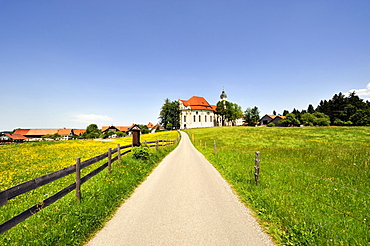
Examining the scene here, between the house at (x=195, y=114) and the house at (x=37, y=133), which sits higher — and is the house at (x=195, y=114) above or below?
above

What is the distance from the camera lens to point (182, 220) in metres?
5.01

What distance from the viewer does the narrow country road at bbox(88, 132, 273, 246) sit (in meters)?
4.09

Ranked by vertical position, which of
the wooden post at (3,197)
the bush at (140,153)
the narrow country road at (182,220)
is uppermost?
the wooden post at (3,197)

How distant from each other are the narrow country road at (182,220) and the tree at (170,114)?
94329 mm

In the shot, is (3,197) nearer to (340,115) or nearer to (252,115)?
(252,115)

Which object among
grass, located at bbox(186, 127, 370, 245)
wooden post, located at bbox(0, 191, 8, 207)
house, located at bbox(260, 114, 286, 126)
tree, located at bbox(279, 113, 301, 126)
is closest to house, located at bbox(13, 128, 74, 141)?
house, located at bbox(260, 114, 286, 126)

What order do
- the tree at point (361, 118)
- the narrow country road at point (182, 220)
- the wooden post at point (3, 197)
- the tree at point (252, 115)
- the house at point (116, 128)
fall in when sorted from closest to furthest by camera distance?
the wooden post at point (3, 197), the narrow country road at point (182, 220), the tree at point (361, 118), the tree at point (252, 115), the house at point (116, 128)

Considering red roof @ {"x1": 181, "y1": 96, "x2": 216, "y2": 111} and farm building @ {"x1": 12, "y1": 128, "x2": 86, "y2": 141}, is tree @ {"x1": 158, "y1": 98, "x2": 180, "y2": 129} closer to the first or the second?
red roof @ {"x1": 181, "y1": 96, "x2": 216, "y2": 111}

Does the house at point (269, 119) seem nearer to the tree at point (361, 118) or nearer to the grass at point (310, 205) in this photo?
the tree at point (361, 118)

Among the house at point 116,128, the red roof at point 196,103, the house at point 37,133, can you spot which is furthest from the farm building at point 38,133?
the red roof at point 196,103

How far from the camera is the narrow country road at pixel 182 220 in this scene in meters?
4.09

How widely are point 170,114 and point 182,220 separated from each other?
98.2 meters

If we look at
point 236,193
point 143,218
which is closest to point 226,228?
point 143,218

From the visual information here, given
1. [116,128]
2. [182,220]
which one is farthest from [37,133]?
[182,220]
